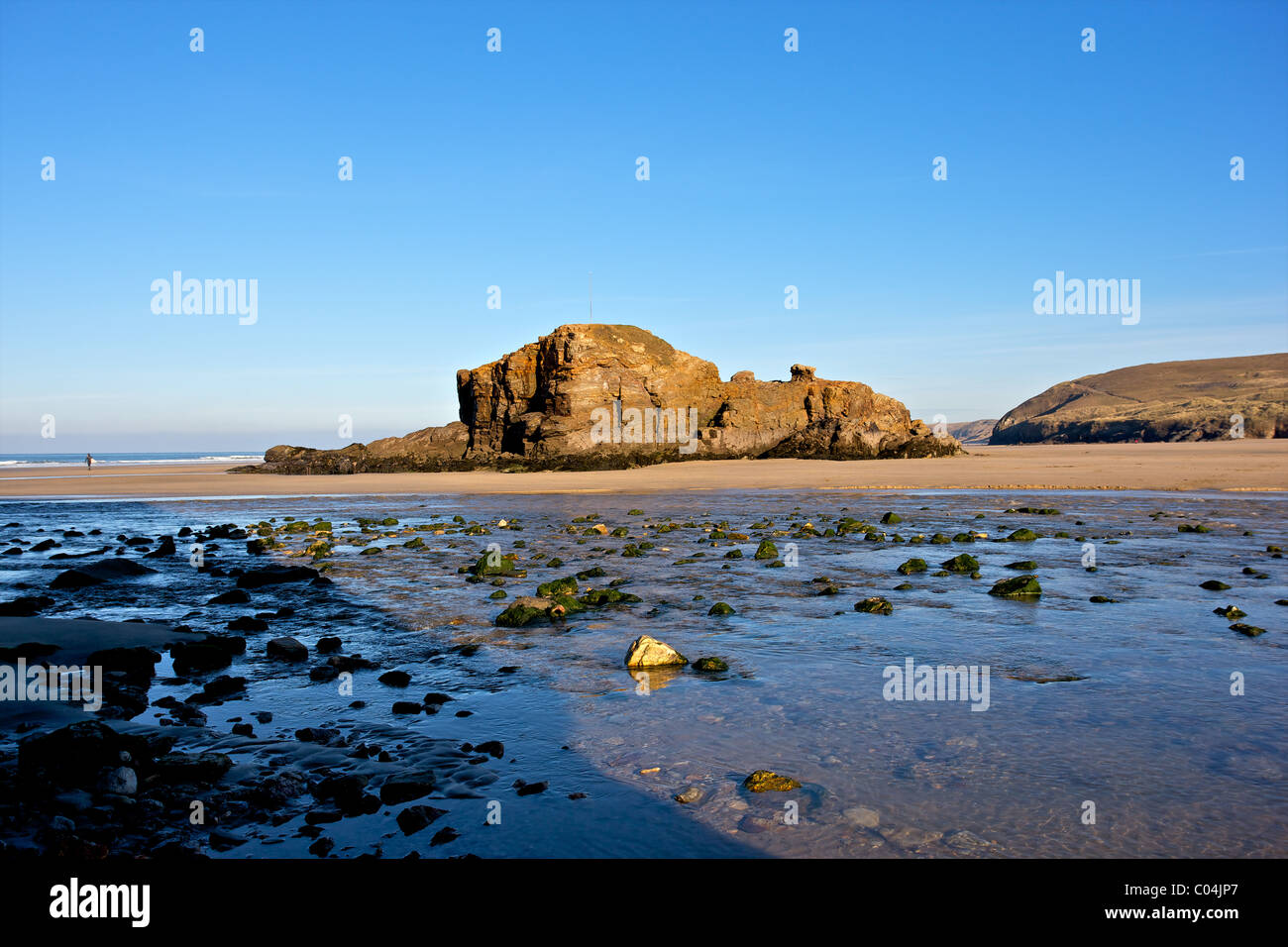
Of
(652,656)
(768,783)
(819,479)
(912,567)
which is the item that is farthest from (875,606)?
(819,479)

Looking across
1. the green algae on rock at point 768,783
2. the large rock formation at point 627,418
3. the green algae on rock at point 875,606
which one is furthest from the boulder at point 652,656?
the large rock formation at point 627,418

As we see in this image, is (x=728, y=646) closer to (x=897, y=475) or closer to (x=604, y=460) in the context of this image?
(x=897, y=475)

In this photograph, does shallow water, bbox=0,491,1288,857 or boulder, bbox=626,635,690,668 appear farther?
boulder, bbox=626,635,690,668

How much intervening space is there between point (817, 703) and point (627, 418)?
56.5 metres

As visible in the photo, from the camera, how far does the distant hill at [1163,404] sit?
260 ft

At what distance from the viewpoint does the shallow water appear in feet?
14.3

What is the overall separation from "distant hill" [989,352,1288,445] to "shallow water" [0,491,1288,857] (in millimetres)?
81230

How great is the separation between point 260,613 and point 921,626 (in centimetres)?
912

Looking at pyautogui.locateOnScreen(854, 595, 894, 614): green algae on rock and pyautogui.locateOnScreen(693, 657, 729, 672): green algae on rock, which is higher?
pyautogui.locateOnScreen(854, 595, 894, 614): green algae on rock

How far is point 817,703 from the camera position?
21.5 feet

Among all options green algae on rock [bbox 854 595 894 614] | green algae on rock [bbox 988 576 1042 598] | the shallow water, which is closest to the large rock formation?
the shallow water

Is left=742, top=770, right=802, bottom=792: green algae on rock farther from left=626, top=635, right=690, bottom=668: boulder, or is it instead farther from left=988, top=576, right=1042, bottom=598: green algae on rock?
left=988, top=576, right=1042, bottom=598: green algae on rock

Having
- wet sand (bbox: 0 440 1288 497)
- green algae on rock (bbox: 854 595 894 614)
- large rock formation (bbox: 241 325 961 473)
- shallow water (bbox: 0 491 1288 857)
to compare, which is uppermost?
large rock formation (bbox: 241 325 961 473)
